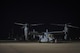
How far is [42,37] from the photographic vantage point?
2689 inches

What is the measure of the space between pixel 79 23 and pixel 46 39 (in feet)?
225

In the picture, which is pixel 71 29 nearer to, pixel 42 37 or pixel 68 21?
pixel 68 21

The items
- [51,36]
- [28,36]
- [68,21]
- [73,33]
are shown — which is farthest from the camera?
[73,33]

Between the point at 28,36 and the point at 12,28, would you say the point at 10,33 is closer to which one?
the point at 12,28

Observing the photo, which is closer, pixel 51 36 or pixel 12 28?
pixel 51 36

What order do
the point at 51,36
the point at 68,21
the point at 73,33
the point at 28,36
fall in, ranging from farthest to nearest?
the point at 73,33 → the point at 68,21 → the point at 28,36 → the point at 51,36

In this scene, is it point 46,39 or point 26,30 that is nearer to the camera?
point 46,39

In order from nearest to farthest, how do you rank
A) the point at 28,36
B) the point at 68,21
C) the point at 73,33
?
the point at 28,36, the point at 68,21, the point at 73,33

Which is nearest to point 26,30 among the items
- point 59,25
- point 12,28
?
point 59,25

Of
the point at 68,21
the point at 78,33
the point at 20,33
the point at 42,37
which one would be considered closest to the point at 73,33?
the point at 78,33

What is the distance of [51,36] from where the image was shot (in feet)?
220

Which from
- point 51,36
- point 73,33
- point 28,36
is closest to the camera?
point 51,36

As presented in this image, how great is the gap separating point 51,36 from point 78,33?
7811 cm

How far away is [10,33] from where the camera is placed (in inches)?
5891
